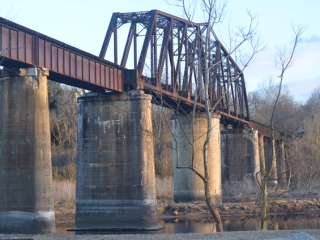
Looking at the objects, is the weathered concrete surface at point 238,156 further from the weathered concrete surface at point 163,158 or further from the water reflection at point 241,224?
the water reflection at point 241,224

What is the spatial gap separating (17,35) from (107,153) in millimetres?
14708

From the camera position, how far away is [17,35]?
3631 centimetres

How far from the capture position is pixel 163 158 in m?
90.4

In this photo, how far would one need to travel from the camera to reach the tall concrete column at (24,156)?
35500 mm

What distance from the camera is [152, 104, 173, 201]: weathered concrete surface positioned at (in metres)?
75.6

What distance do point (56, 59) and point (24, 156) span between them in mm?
7686

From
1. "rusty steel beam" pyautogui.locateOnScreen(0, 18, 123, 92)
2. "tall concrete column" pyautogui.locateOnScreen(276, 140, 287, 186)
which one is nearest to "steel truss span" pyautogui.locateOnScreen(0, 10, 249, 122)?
"rusty steel beam" pyautogui.locateOnScreen(0, 18, 123, 92)

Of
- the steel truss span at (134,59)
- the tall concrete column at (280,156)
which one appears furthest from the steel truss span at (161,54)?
the tall concrete column at (280,156)

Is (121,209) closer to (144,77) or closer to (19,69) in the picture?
(144,77)

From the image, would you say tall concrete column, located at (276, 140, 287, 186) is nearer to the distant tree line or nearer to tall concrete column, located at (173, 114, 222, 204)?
the distant tree line

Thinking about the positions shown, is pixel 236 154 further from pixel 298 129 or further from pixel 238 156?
pixel 298 129

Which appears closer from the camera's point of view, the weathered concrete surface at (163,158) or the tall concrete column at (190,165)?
the tall concrete column at (190,165)

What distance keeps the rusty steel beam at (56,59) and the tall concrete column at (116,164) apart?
6.57 feet

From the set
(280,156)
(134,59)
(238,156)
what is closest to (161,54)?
(134,59)
